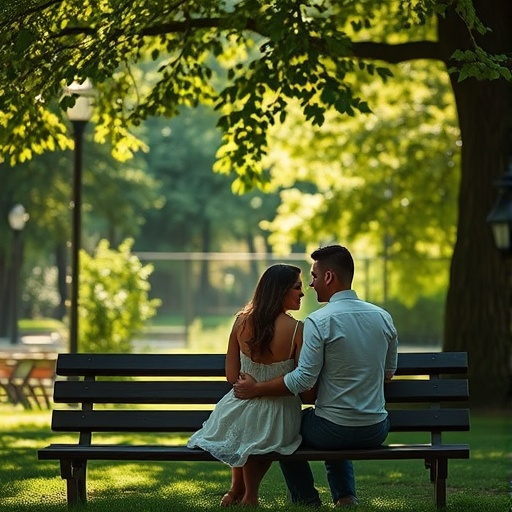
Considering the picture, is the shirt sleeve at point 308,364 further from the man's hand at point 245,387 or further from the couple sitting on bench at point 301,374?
the man's hand at point 245,387

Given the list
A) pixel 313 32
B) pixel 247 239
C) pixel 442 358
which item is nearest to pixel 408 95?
pixel 313 32

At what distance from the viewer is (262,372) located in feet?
26.1

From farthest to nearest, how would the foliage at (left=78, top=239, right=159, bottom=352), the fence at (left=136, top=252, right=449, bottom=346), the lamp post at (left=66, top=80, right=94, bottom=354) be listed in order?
the fence at (left=136, top=252, right=449, bottom=346), the foliage at (left=78, top=239, right=159, bottom=352), the lamp post at (left=66, top=80, right=94, bottom=354)

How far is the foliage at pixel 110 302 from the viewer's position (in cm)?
2648

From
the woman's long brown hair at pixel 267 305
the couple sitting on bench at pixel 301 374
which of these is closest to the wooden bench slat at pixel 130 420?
the couple sitting on bench at pixel 301 374

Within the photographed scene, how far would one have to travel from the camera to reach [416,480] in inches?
414

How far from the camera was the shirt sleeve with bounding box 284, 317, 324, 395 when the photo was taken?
7.74 metres

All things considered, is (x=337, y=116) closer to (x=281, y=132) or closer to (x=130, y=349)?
(x=281, y=132)

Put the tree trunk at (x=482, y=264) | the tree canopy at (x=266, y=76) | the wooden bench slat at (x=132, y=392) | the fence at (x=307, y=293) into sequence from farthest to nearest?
the fence at (x=307, y=293) < the tree trunk at (x=482, y=264) < the tree canopy at (x=266, y=76) < the wooden bench slat at (x=132, y=392)

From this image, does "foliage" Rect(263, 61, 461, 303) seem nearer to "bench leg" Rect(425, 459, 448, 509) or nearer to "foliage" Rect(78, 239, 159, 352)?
"foliage" Rect(78, 239, 159, 352)

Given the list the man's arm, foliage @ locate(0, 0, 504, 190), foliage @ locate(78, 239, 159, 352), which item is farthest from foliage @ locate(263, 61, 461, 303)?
the man's arm

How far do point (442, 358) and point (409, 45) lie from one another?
10.2 metres

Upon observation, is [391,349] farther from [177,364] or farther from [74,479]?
[74,479]

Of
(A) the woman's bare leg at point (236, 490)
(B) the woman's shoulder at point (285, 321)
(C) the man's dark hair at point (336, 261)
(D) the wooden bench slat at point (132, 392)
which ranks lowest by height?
(A) the woman's bare leg at point (236, 490)
